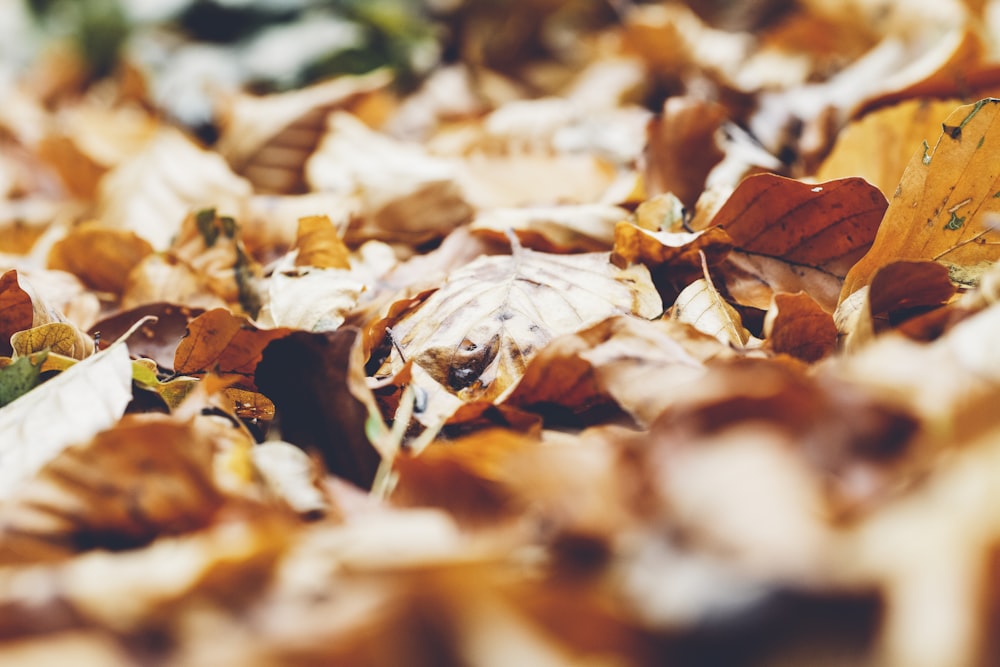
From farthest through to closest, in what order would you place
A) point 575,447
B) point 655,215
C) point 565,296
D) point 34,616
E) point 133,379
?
point 655,215, point 565,296, point 133,379, point 575,447, point 34,616

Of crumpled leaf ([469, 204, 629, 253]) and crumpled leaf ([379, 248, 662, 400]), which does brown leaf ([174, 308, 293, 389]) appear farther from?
crumpled leaf ([469, 204, 629, 253])

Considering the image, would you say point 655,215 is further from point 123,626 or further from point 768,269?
point 123,626

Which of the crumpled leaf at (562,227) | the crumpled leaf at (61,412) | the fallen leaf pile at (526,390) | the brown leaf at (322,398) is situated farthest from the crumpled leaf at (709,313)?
the crumpled leaf at (61,412)

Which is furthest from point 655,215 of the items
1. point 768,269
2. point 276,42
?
point 276,42


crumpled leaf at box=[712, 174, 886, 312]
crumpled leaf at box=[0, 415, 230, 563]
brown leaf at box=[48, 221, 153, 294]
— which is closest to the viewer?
crumpled leaf at box=[0, 415, 230, 563]

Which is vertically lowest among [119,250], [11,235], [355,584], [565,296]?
[11,235]

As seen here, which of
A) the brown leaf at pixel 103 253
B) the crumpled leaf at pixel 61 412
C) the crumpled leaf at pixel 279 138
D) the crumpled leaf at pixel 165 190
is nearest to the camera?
the crumpled leaf at pixel 61 412

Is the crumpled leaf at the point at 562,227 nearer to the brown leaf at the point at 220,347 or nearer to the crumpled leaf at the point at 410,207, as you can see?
the crumpled leaf at the point at 410,207

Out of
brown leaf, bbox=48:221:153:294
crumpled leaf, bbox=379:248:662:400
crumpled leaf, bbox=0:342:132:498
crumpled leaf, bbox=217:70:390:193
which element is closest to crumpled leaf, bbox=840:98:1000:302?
crumpled leaf, bbox=379:248:662:400
